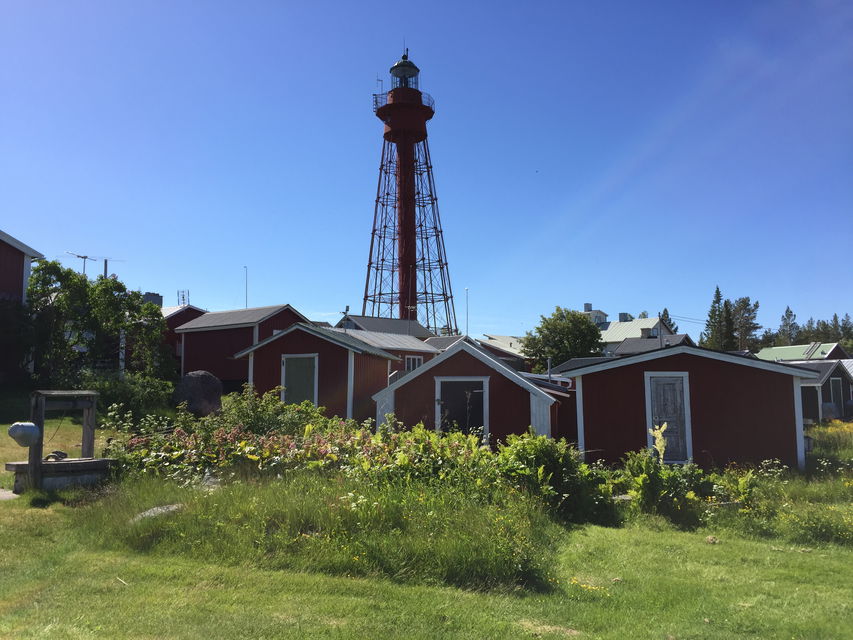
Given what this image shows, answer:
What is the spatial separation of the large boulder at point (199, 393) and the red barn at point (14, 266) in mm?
6524

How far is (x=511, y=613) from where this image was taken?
16.6ft

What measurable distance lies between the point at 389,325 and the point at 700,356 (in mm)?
28049

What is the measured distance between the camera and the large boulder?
852 inches

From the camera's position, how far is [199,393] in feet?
72.6

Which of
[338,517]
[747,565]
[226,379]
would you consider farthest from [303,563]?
[226,379]

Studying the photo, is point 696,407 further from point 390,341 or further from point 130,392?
point 130,392

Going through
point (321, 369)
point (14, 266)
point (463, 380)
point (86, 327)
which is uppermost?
point (14, 266)

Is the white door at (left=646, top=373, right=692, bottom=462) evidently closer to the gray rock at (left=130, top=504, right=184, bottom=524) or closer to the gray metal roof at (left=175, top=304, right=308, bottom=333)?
the gray rock at (left=130, top=504, right=184, bottom=524)

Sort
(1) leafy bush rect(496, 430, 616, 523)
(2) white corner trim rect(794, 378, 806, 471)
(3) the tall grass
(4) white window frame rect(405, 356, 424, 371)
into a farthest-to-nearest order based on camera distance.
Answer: (4) white window frame rect(405, 356, 424, 371), (2) white corner trim rect(794, 378, 806, 471), (1) leafy bush rect(496, 430, 616, 523), (3) the tall grass

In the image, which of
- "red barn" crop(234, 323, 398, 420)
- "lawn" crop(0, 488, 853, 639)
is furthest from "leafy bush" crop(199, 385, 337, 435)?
"red barn" crop(234, 323, 398, 420)

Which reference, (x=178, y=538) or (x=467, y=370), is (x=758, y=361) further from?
(x=178, y=538)

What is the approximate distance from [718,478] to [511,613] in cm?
611

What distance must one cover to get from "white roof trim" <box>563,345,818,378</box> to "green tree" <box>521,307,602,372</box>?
28148mm

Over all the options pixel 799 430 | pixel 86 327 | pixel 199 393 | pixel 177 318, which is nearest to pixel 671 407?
pixel 799 430
